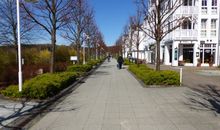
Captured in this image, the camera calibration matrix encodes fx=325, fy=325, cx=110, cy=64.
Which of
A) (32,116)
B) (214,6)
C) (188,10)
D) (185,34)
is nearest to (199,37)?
(185,34)

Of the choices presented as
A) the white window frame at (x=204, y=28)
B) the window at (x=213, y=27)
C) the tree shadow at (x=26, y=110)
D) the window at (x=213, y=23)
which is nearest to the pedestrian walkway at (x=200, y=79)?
the tree shadow at (x=26, y=110)

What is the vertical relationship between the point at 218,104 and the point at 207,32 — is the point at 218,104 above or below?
below

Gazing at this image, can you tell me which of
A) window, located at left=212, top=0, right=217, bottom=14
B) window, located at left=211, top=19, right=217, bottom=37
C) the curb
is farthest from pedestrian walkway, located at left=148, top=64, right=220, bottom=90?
window, located at left=212, top=0, right=217, bottom=14

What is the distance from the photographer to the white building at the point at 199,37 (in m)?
45.5

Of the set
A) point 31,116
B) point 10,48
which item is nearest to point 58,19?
point 31,116

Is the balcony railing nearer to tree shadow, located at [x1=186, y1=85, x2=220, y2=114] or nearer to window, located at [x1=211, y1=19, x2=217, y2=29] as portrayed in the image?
window, located at [x1=211, y1=19, x2=217, y2=29]

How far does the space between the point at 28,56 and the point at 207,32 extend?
25.1 meters

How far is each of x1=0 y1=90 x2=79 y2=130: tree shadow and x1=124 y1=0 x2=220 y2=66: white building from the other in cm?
3581

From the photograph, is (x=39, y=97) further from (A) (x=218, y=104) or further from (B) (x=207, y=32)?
(B) (x=207, y=32)

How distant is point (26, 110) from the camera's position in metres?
9.70

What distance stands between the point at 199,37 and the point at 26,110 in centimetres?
3957

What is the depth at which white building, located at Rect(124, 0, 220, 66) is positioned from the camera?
45531 millimetres

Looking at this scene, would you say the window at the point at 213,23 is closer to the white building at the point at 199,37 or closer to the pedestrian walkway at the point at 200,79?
the white building at the point at 199,37

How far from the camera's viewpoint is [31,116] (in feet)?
29.1
